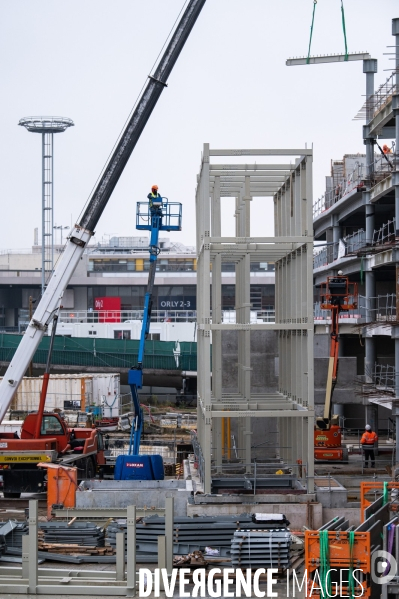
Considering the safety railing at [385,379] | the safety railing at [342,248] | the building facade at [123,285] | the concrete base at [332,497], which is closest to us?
the concrete base at [332,497]

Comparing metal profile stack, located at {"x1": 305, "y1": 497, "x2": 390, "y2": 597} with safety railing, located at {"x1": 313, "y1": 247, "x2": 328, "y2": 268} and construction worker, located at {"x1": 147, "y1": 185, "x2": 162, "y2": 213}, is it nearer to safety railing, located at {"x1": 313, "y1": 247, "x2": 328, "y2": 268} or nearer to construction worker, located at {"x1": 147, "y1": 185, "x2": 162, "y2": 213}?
construction worker, located at {"x1": 147, "y1": 185, "x2": 162, "y2": 213}

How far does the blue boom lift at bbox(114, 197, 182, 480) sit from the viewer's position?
27016mm

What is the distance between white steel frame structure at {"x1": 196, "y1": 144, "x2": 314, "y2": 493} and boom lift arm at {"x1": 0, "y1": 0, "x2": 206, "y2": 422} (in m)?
2.87

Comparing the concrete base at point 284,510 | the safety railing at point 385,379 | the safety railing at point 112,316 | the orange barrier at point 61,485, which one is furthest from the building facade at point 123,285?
the concrete base at point 284,510

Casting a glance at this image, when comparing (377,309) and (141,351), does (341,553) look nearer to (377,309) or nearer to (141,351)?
(141,351)

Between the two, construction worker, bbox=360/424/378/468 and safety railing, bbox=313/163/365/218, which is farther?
safety railing, bbox=313/163/365/218

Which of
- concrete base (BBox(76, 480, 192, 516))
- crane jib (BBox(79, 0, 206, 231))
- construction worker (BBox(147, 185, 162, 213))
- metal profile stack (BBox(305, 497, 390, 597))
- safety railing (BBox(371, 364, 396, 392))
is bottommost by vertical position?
concrete base (BBox(76, 480, 192, 516))

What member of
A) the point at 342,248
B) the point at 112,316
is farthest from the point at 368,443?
the point at 112,316

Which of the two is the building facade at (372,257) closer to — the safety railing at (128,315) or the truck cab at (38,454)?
the truck cab at (38,454)

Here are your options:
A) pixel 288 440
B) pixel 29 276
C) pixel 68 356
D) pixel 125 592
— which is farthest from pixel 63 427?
pixel 29 276

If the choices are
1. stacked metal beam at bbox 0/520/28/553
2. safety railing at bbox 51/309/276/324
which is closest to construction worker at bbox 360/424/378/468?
stacked metal beam at bbox 0/520/28/553

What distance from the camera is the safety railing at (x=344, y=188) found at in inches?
1744

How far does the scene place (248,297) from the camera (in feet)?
90.3

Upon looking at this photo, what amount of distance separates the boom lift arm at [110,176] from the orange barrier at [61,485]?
4117 mm
